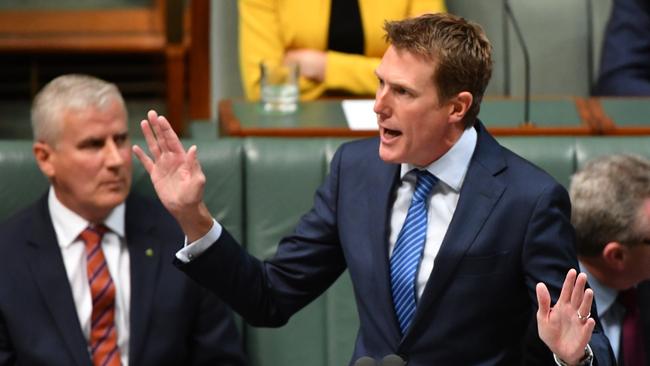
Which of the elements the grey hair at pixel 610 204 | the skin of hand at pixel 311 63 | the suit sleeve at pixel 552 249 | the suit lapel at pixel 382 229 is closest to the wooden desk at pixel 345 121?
the skin of hand at pixel 311 63

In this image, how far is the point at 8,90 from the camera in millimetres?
4473

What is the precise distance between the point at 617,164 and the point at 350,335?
643mm

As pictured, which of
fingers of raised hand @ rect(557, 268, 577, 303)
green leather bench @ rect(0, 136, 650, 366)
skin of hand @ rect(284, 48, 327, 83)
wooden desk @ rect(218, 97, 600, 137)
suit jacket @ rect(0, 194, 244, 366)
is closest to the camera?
fingers of raised hand @ rect(557, 268, 577, 303)

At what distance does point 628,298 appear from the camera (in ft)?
8.06

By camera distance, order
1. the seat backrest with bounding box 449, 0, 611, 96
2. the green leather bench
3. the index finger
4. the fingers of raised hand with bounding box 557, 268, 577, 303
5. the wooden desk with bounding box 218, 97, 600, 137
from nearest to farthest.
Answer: the fingers of raised hand with bounding box 557, 268, 577, 303, the index finger, the green leather bench, the wooden desk with bounding box 218, 97, 600, 137, the seat backrest with bounding box 449, 0, 611, 96

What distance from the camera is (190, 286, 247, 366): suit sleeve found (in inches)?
103

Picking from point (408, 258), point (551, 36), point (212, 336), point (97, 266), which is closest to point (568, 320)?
point (408, 258)

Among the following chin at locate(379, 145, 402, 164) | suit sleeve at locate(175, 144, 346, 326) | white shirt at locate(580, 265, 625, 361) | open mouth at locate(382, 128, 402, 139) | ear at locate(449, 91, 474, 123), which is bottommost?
white shirt at locate(580, 265, 625, 361)

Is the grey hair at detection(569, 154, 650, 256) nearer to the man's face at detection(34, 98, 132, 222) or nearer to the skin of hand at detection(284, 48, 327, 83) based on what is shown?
the man's face at detection(34, 98, 132, 222)

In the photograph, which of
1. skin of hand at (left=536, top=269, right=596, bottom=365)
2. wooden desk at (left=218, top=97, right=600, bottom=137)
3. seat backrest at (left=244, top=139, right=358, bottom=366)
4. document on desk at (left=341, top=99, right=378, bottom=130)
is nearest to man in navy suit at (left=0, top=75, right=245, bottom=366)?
seat backrest at (left=244, top=139, right=358, bottom=366)

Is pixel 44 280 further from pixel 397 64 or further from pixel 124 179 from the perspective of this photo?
pixel 397 64

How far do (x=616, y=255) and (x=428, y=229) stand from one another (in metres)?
0.48

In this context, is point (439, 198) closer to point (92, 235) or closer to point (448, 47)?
point (448, 47)

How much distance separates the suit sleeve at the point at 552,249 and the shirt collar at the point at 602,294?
43 cm
